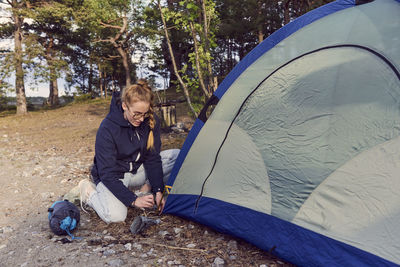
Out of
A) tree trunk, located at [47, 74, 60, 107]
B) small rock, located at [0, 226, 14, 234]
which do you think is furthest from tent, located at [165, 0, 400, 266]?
tree trunk, located at [47, 74, 60, 107]

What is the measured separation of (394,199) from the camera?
2.00 meters

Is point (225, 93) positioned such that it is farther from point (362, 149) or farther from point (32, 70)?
point (32, 70)

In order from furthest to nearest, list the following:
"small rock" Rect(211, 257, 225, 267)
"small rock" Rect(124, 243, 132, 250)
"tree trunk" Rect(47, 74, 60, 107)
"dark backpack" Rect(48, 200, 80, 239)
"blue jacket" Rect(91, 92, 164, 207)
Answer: "tree trunk" Rect(47, 74, 60, 107)
"blue jacket" Rect(91, 92, 164, 207)
"dark backpack" Rect(48, 200, 80, 239)
"small rock" Rect(124, 243, 132, 250)
"small rock" Rect(211, 257, 225, 267)

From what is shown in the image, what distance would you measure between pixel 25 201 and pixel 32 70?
15.3 m

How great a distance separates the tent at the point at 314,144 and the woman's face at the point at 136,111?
2.17 ft

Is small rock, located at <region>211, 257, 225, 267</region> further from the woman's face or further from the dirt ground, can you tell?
the woman's face

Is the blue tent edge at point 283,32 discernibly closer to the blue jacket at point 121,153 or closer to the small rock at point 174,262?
the blue jacket at point 121,153

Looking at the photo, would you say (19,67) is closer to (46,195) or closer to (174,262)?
(46,195)

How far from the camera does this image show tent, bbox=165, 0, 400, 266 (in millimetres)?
2102

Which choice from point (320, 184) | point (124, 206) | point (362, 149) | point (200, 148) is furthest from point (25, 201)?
point (362, 149)

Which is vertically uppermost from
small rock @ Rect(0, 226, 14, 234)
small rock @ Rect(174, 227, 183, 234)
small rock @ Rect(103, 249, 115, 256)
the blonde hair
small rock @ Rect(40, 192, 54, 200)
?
the blonde hair

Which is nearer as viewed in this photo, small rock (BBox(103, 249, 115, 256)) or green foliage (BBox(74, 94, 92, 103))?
small rock (BBox(103, 249, 115, 256))

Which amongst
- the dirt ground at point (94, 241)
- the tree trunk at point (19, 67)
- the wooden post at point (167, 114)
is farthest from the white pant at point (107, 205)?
the tree trunk at point (19, 67)

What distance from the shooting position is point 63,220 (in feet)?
9.87
